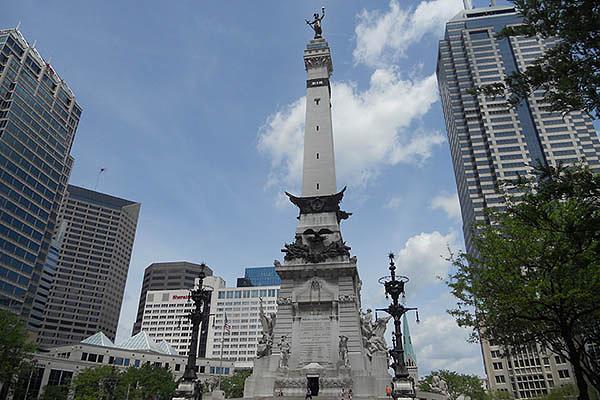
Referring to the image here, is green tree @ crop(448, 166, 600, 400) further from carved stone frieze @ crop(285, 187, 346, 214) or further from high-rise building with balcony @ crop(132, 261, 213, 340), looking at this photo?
high-rise building with balcony @ crop(132, 261, 213, 340)

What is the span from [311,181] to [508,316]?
22.0 meters

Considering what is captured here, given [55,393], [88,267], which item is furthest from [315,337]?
[88,267]

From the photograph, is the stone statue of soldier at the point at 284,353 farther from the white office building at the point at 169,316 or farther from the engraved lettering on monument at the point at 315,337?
the white office building at the point at 169,316

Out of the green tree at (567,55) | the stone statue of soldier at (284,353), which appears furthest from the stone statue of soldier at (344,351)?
the green tree at (567,55)

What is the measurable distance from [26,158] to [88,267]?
92.1m

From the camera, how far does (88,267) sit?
495 ft

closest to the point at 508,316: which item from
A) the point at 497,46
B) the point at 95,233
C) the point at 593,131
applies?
the point at 593,131

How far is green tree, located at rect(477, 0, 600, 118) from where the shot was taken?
924 centimetres

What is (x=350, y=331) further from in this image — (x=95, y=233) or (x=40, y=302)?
(x=95, y=233)

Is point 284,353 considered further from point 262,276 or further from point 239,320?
point 262,276

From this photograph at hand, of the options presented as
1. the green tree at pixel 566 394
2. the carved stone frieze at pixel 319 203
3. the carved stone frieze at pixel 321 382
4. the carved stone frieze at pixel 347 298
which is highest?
the carved stone frieze at pixel 319 203

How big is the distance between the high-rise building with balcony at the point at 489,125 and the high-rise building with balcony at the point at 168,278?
338ft

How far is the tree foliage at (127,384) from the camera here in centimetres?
4525

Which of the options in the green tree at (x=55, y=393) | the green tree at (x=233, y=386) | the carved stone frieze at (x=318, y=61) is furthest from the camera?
the green tree at (x=233, y=386)
